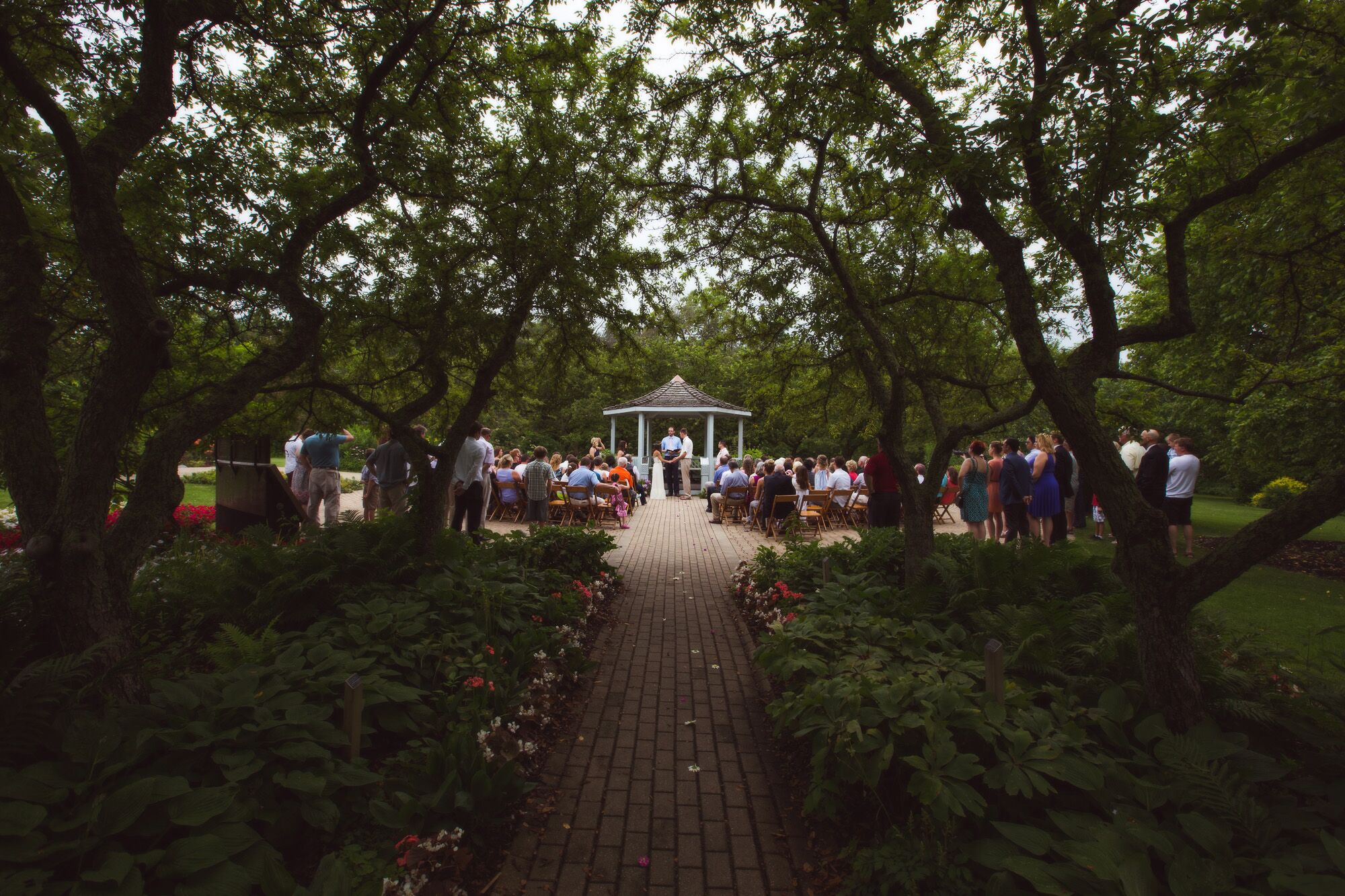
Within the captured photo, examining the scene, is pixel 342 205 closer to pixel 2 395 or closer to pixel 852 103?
pixel 2 395

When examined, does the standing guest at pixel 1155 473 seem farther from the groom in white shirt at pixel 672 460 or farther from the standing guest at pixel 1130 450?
the groom in white shirt at pixel 672 460

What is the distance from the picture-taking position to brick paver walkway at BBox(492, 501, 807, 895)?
2549mm

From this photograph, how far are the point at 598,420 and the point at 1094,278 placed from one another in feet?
91.5

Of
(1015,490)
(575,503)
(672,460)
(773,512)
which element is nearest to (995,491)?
(1015,490)

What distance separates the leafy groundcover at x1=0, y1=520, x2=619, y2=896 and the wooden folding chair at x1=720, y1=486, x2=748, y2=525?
9.37 m

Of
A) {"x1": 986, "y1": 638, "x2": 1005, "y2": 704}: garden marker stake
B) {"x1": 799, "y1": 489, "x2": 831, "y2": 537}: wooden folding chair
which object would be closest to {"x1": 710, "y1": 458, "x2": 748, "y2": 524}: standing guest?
{"x1": 799, "y1": 489, "x2": 831, "y2": 537}: wooden folding chair

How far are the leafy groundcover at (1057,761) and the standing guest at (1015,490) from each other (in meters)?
5.19

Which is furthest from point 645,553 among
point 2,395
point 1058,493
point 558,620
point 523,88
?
point 2,395

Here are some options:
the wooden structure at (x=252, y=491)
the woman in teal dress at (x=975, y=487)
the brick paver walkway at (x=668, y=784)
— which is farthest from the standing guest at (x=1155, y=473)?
the wooden structure at (x=252, y=491)

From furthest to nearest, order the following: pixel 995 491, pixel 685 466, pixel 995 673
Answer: pixel 685 466
pixel 995 491
pixel 995 673

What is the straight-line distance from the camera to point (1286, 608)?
22.4 ft

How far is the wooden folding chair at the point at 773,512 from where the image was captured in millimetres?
11680

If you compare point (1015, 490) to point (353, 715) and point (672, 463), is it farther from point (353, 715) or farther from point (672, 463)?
point (672, 463)

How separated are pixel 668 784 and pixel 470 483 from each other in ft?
21.3
